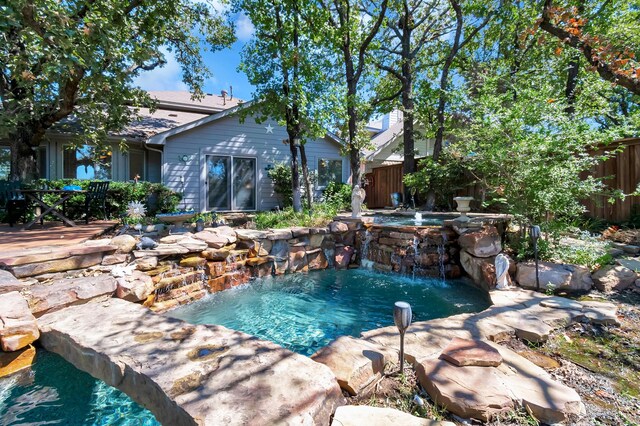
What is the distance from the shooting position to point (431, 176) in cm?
988

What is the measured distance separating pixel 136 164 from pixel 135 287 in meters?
8.08

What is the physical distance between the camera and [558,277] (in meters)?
4.02

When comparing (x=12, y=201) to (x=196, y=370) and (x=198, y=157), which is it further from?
(x=196, y=370)

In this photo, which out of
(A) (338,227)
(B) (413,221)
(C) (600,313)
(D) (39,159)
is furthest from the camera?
(D) (39,159)

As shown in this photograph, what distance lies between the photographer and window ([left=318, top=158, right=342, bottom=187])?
39.5ft

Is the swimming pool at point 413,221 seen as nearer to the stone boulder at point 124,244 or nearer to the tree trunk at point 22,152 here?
the stone boulder at point 124,244

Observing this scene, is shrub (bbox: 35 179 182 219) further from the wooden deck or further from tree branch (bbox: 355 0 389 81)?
tree branch (bbox: 355 0 389 81)

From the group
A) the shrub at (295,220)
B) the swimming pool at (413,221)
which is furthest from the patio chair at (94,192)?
the swimming pool at (413,221)

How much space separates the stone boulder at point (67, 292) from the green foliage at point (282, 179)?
742 centimetres

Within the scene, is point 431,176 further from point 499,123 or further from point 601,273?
point 601,273

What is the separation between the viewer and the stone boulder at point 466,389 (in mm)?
1709

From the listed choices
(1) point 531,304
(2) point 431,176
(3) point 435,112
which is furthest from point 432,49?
(1) point 531,304

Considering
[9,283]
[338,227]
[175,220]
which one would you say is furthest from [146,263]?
[338,227]

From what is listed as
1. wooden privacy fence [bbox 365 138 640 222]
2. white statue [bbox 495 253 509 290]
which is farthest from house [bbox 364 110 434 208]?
white statue [bbox 495 253 509 290]
